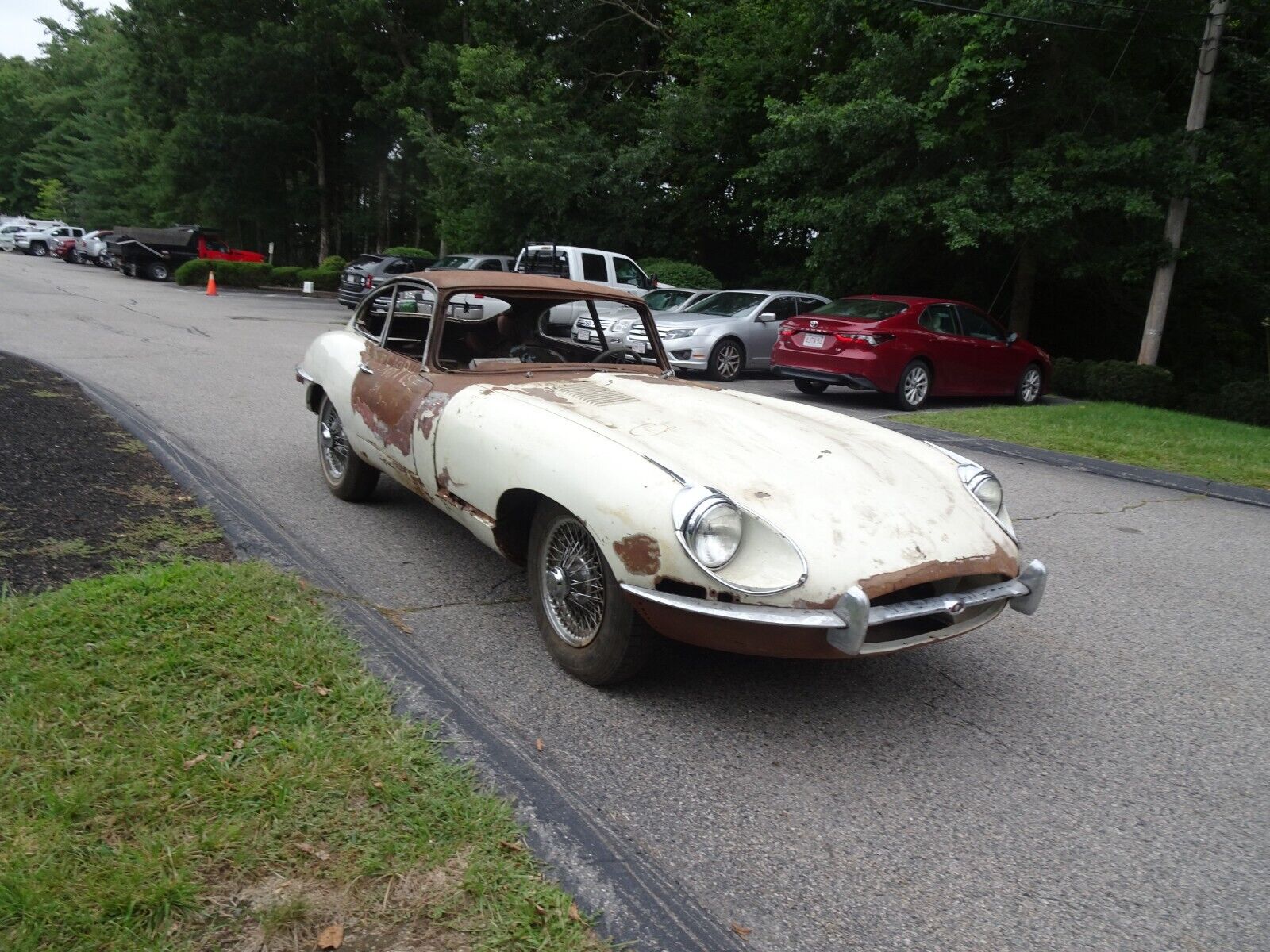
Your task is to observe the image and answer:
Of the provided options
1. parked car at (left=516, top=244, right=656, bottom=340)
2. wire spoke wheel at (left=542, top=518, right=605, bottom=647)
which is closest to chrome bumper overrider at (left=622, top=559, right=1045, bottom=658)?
wire spoke wheel at (left=542, top=518, right=605, bottom=647)

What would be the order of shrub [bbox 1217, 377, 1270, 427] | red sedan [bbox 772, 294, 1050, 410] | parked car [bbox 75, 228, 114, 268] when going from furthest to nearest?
parked car [bbox 75, 228, 114, 268]
shrub [bbox 1217, 377, 1270, 427]
red sedan [bbox 772, 294, 1050, 410]

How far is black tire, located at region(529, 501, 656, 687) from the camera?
342 centimetres

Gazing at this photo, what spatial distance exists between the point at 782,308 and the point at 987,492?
11.8 metres

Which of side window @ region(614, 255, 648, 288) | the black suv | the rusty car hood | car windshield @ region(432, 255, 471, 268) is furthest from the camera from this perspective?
the black suv

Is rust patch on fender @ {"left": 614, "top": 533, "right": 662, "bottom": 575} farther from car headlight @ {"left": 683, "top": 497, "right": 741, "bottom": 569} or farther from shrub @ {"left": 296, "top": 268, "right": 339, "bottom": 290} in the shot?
shrub @ {"left": 296, "top": 268, "right": 339, "bottom": 290}

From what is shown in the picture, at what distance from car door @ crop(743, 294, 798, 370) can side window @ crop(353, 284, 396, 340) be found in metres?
9.30

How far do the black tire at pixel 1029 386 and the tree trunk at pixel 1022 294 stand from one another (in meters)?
3.96

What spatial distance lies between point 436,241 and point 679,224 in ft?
80.8

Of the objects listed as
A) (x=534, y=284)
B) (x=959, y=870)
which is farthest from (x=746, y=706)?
(x=534, y=284)

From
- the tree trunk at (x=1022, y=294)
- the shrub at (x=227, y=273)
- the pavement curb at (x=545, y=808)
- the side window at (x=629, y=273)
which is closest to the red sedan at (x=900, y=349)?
the tree trunk at (x=1022, y=294)

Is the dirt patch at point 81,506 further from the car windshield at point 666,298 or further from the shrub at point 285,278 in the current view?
the shrub at point 285,278

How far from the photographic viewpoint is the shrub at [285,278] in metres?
32.4

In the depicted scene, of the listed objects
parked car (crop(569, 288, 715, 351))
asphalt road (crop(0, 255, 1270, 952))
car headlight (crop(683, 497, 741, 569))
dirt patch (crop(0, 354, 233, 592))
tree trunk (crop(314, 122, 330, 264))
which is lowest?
asphalt road (crop(0, 255, 1270, 952))

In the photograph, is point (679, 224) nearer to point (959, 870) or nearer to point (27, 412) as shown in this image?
point (27, 412)
